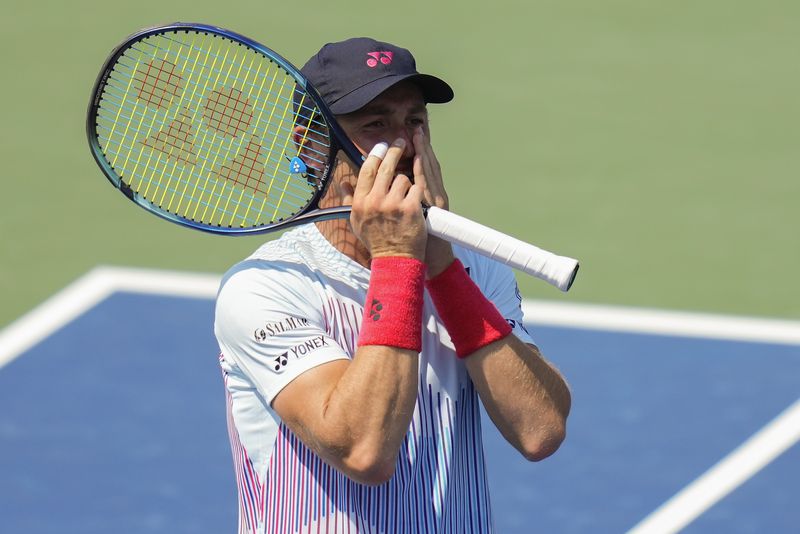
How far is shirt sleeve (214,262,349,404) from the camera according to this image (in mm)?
3559

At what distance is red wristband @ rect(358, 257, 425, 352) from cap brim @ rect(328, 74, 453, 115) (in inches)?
17.8

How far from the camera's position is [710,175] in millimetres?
10156

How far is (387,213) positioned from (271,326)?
416 millimetres

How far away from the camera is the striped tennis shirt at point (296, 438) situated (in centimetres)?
362

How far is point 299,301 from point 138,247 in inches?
231

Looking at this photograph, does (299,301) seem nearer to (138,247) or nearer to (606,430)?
(606,430)

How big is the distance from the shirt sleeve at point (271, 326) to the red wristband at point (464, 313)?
11.3 inches

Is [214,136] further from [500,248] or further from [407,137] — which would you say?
[500,248]

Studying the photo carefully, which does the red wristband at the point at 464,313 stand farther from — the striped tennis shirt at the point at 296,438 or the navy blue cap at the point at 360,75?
the navy blue cap at the point at 360,75

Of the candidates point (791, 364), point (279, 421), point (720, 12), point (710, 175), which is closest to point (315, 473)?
point (279, 421)

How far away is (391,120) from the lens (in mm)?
3797

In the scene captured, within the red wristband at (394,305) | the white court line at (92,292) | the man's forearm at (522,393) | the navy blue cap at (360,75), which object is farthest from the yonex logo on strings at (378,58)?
the white court line at (92,292)

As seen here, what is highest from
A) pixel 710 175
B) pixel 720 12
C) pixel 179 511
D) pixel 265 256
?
pixel 720 12

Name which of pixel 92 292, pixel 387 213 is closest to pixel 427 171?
pixel 387 213
